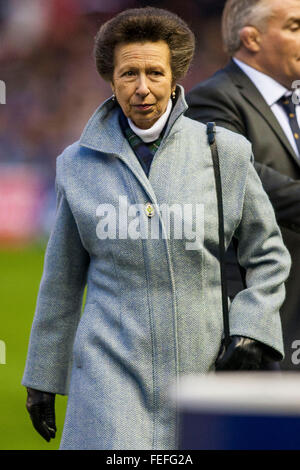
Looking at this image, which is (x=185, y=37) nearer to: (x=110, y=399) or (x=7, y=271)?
(x=110, y=399)

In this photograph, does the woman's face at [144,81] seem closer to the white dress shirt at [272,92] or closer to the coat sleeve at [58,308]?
the coat sleeve at [58,308]

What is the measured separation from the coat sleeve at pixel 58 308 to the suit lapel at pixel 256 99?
1.14m

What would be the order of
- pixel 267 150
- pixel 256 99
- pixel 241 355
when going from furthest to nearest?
pixel 256 99, pixel 267 150, pixel 241 355

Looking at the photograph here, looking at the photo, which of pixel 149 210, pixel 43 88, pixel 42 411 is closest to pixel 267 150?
pixel 149 210

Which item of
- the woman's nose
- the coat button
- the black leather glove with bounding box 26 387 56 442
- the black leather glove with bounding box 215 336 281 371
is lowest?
the black leather glove with bounding box 26 387 56 442

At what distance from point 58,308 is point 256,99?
1.41 meters

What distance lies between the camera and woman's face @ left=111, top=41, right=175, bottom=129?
3.54 m

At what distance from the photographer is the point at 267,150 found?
14.2ft

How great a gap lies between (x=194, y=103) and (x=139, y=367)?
1.52 metres

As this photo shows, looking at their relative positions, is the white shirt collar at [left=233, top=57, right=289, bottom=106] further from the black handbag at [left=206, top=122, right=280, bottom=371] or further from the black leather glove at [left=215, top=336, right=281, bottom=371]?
the black leather glove at [left=215, top=336, right=281, bottom=371]

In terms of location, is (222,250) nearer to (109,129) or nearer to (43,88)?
(109,129)

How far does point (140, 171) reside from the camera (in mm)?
3496

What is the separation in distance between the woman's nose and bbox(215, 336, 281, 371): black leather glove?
899 millimetres

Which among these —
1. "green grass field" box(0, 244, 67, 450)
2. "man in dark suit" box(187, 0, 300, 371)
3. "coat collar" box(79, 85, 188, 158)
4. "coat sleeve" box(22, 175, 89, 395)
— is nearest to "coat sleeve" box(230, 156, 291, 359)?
"coat collar" box(79, 85, 188, 158)
